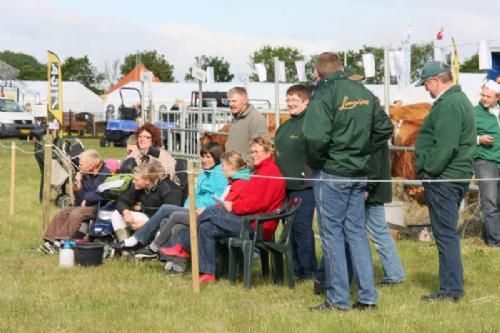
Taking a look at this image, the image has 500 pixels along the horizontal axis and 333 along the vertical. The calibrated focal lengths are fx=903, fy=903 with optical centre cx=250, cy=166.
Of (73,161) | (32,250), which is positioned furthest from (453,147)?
(73,161)

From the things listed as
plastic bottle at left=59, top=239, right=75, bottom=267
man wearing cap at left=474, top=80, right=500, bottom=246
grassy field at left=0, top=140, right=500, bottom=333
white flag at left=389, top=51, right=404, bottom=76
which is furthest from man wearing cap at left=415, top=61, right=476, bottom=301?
white flag at left=389, top=51, right=404, bottom=76

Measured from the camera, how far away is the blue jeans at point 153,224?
8.17 metres

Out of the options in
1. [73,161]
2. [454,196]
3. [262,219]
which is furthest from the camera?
[73,161]

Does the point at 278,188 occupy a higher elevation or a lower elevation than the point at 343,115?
lower

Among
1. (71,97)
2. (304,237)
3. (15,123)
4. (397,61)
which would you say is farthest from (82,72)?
(304,237)

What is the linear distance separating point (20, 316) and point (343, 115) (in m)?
2.59

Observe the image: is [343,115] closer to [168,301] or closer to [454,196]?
[454,196]

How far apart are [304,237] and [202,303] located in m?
1.34

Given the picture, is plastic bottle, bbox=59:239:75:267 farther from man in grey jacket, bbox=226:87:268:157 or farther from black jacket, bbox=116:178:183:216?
man in grey jacket, bbox=226:87:268:157

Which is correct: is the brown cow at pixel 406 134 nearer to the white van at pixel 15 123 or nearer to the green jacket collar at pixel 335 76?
the green jacket collar at pixel 335 76

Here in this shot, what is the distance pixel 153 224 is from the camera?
8.28 meters

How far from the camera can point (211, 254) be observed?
291 inches

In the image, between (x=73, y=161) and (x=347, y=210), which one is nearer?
(x=347, y=210)

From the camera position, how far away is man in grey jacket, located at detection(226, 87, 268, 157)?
831cm
